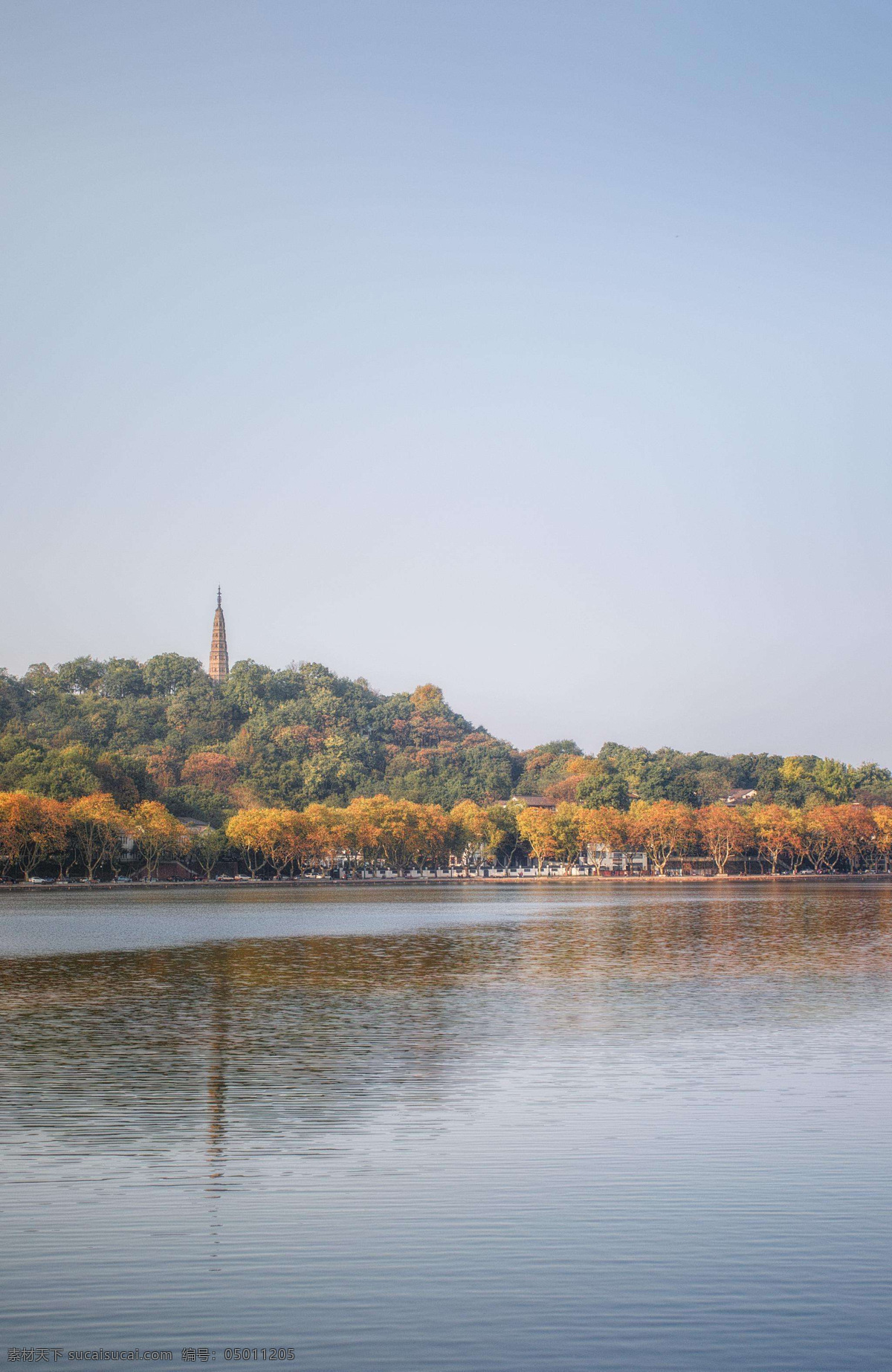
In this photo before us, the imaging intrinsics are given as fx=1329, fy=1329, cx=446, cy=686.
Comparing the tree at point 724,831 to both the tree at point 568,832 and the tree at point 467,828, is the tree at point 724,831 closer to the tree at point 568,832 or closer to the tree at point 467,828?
the tree at point 568,832

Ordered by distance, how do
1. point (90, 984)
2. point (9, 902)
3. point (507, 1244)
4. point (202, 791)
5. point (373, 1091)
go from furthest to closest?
point (202, 791), point (9, 902), point (90, 984), point (373, 1091), point (507, 1244)

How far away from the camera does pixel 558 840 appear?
152 meters

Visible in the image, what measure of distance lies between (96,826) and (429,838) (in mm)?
41617

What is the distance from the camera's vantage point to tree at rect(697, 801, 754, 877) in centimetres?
14950

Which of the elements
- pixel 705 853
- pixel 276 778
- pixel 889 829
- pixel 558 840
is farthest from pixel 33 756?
pixel 889 829

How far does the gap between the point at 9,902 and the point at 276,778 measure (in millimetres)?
70987

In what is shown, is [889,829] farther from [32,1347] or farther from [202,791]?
[32,1347]

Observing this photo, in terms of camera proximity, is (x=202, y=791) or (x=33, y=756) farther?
(x=202, y=791)

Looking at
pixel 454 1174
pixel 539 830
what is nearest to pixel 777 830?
pixel 539 830

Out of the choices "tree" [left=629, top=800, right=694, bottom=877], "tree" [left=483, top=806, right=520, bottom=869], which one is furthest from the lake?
"tree" [left=483, top=806, right=520, bottom=869]

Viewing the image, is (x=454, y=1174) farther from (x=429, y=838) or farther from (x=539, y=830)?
(x=539, y=830)

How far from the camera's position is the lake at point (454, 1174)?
8680mm

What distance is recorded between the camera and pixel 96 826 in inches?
4284

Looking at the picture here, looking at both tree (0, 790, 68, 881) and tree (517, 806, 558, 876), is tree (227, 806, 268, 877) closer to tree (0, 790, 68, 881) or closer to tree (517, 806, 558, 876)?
tree (0, 790, 68, 881)
